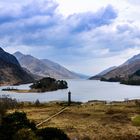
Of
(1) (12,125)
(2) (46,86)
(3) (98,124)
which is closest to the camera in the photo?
(1) (12,125)

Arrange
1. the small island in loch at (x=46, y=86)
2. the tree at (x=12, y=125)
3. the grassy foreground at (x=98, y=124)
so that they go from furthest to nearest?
the small island in loch at (x=46, y=86), the grassy foreground at (x=98, y=124), the tree at (x=12, y=125)

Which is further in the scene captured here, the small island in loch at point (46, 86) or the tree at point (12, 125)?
the small island in loch at point (46, 86)

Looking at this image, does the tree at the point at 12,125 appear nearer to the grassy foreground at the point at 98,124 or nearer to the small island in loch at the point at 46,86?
the grassy foreground at the point at 98,124

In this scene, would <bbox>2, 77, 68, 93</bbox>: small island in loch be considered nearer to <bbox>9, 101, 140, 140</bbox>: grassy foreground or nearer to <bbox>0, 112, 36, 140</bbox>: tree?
<bbox>9, 101, 140, 140</bbox>: grassy foreground

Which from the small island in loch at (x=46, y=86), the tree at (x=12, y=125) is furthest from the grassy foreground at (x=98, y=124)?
the small island in loch at (x=46, y=86)

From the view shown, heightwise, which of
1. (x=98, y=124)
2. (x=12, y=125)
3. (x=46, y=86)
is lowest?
(x=98, y=124)

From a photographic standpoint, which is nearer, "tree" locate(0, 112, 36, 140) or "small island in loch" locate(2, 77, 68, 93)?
"tree" locate(0, 112, 36, 140)

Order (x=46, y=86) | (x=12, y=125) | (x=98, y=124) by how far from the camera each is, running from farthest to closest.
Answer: (x=46, y=86)
(x=98, y=124)
(x=12, y=125)

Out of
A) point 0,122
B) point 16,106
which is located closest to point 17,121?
point 0,122

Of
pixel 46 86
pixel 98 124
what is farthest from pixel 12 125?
pixel 46 86

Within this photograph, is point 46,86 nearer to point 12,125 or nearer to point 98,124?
point 98,124

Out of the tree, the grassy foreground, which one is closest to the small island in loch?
the grassy foreground

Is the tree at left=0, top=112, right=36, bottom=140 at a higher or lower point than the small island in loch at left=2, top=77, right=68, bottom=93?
lower

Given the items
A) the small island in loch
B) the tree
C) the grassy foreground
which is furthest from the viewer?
the small island in loch
